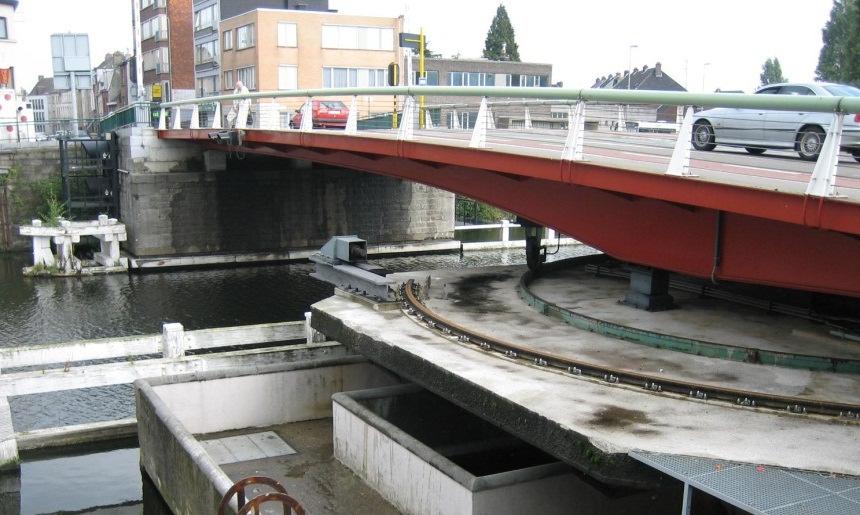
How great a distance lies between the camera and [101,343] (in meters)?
15.1

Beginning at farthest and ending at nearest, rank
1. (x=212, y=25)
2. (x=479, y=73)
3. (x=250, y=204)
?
(x=479, y=73) → (x=212, y=25) → (x=250, y=204)

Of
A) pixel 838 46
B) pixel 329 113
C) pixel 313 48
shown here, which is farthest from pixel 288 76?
pixel 838 46

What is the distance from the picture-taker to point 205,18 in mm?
68000

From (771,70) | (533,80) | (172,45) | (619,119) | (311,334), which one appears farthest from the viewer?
(771,70)

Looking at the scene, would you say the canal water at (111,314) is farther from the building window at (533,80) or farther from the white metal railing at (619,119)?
the building window at (533,80)

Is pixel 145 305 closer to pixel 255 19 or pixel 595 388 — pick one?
pixel 595 388

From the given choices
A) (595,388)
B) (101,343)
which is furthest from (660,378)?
(101,343)

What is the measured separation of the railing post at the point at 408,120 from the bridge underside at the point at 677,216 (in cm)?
25

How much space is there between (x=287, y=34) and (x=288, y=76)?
265cm

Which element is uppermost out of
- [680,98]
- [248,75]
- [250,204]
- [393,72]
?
[248,75]

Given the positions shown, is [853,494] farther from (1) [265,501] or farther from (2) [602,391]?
(1) [265,501]

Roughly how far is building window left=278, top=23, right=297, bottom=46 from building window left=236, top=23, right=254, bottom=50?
2.14 meters

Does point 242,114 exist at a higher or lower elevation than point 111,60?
lower

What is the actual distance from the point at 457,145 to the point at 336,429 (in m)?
5.05
